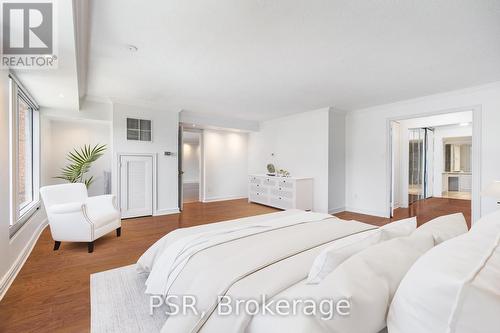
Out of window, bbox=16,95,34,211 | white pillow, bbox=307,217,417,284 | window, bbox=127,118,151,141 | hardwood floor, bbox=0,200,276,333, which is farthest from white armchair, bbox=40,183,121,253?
white pillow, bbox=307,217,417,284

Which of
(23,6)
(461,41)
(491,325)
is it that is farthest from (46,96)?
(461,41)

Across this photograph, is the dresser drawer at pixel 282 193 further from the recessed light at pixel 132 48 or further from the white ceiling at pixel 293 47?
the recessed light at pixel 132 48

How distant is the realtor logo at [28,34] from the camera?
1605 mm

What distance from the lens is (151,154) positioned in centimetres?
498

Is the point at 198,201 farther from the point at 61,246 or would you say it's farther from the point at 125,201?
the point at 61,246

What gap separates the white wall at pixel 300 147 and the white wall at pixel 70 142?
399 cm

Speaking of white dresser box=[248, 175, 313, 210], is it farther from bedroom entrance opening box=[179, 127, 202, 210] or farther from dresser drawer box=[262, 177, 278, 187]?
bedroom entrance opening box=[179, 127, 202, 210]

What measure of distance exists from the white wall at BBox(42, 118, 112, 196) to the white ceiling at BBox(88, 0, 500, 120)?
1366 mm

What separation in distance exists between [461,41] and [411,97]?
2108mm

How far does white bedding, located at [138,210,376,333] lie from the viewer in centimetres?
109

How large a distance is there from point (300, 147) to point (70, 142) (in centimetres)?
516

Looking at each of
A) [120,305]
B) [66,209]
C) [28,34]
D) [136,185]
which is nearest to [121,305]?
[120,305]

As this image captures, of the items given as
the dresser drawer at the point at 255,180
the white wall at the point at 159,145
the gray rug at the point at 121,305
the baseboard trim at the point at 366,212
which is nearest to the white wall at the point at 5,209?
the gray rug at the point at 121,305

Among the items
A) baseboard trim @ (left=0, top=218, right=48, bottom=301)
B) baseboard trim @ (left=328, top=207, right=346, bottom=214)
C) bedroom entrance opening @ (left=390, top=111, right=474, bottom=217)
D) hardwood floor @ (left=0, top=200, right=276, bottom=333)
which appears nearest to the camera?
hardwood floor @ (left=0, top=200, right=276, bottom=333)
